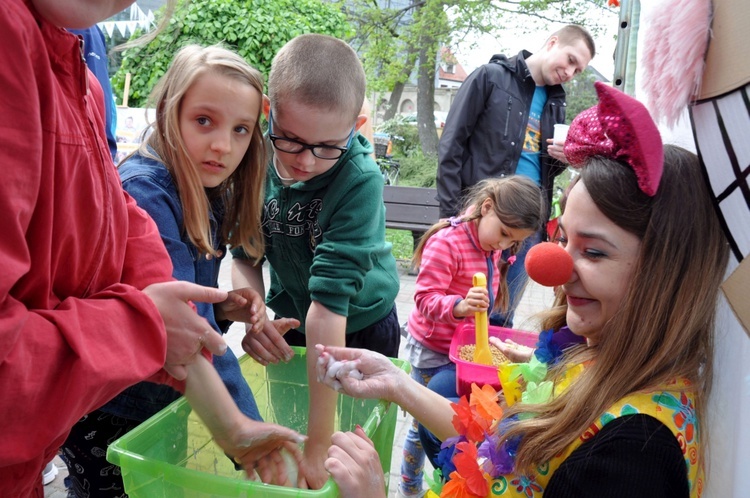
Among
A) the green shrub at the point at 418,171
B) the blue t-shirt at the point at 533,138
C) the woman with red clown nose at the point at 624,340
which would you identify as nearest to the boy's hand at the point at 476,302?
the woman with red clown nose at the point at 624,340

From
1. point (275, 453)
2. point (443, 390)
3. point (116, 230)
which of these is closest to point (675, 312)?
point (275, 453)

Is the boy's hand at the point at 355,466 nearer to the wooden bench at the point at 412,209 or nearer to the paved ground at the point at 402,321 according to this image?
the paved ground at the point at 402,321

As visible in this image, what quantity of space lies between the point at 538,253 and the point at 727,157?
327 millimetres

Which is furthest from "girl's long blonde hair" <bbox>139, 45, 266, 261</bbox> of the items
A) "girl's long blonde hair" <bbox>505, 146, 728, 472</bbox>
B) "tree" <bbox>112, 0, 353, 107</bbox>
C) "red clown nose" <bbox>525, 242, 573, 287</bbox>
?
"tree" <bbox>112, 0, 353, 107</bbox>

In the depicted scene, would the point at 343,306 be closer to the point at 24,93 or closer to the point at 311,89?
the point at 311,89

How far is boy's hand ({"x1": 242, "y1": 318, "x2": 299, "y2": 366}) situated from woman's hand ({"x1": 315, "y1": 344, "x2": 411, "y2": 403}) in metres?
0.21

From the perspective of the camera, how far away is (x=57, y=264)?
736 mm

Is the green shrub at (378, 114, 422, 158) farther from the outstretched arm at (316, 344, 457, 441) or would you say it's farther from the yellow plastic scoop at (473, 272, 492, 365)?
the outstretched arm at (316, 344, 457, 441)

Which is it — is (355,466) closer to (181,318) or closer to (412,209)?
(181,318)

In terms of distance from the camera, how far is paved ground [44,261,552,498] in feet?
7.28

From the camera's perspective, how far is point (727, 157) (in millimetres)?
803

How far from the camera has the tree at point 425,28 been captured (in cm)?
1109

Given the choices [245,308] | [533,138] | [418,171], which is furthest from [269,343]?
[418,171]

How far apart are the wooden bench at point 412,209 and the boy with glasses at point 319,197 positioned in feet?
13.6
